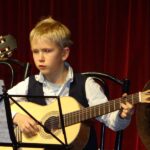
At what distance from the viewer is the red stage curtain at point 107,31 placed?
283cm

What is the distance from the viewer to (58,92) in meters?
1.92

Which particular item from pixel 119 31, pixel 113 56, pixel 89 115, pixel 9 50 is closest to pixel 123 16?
pixel 119 31

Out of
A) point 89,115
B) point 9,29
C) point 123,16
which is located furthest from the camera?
point 9,29

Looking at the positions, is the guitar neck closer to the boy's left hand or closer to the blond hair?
the boy's left hand

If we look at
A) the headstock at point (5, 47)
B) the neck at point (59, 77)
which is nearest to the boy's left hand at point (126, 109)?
the neck at point (59, 77)

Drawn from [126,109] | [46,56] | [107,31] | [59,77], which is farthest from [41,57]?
[107,31]

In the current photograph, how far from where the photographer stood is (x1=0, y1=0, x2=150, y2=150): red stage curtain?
2826 mm

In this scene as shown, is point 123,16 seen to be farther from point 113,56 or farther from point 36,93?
point 36,93

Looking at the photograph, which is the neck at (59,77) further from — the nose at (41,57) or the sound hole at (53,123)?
the sound hole at (53,123)

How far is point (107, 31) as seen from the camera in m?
2.88

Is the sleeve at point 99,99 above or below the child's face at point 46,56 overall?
below

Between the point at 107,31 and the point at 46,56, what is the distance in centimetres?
110

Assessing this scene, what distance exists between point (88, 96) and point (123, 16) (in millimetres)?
1123

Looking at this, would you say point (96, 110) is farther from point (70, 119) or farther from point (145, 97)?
point (145, 97)
